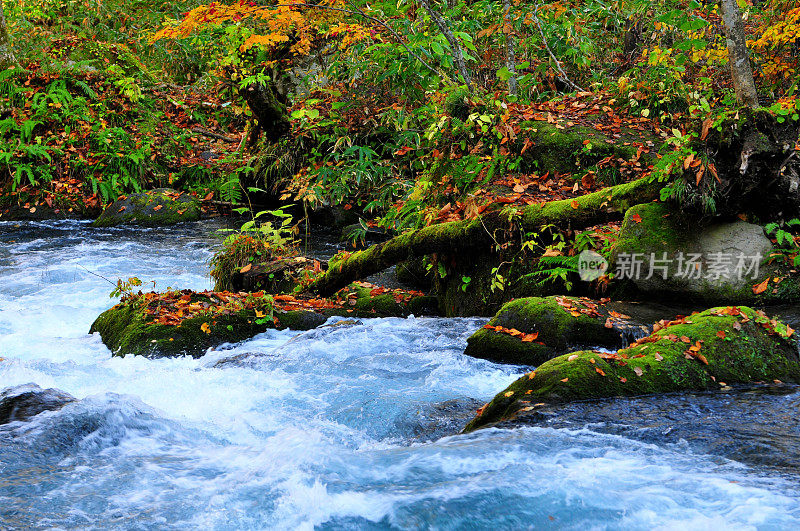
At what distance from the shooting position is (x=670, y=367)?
3924mm

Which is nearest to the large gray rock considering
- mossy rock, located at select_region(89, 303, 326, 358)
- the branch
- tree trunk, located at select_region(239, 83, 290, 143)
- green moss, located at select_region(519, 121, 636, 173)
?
mossy rock, located at select_region(89, 303, 326, 358)

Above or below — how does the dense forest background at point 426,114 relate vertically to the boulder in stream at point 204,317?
above

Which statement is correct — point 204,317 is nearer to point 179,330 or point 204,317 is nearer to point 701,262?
point 179,330

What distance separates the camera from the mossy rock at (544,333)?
488 centimetres

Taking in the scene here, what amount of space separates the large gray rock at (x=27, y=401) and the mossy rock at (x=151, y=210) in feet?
31.3

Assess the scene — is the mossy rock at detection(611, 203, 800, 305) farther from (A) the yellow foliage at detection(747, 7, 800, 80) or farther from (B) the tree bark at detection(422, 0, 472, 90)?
(A) the yellow foliage at detection(747, 7, 800, 80)

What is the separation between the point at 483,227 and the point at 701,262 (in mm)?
2125

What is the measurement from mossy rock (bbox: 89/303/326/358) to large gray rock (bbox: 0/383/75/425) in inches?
64.6

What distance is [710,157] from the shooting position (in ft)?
17.9

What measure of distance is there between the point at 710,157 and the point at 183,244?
8.87 m

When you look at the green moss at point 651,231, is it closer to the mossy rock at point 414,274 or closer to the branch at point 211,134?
the mossy rock at point 414,274

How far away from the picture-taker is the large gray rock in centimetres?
357

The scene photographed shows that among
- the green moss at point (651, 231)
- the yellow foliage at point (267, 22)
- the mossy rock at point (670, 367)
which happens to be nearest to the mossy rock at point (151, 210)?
the yellow foliage at point (267, 22)

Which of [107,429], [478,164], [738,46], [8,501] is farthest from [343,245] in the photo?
[8,501]
